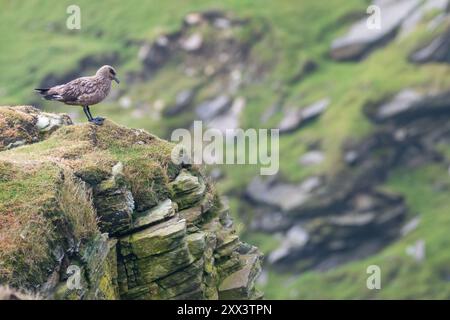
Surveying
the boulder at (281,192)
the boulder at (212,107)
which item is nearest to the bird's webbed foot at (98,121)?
the boulder at (281,192)

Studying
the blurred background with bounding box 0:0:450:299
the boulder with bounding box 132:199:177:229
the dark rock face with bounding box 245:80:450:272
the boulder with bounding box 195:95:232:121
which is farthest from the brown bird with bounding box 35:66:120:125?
the boulder with bounding box 195:95:232:121

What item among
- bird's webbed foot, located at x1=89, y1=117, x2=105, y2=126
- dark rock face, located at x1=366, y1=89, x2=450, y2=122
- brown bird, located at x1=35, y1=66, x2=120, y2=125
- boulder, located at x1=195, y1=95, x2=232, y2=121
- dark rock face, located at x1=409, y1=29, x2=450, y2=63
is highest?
dark rock face, located at x1=409, y1=29, x2=450, y2=63

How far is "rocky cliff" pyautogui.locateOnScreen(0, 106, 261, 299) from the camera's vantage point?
26547mm

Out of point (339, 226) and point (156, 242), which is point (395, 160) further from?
point (156, 242)

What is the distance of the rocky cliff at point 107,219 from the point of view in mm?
26547

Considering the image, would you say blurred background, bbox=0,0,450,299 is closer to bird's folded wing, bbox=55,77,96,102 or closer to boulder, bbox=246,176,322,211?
boulder, bbox=246,176,322,211

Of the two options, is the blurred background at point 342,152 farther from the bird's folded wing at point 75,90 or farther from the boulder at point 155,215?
the boulder at point 155,215

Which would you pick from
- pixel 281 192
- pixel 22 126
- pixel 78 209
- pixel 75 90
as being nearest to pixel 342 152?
pixel 281 192

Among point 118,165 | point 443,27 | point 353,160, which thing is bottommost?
point 118,165

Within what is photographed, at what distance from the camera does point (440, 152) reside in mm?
170000

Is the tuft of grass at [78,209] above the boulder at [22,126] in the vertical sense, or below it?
below

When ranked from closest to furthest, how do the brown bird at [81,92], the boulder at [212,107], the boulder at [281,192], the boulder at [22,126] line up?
1. the brown bird at [81,92]
2. the boulder at [22,126]
3. the boulder at [281,192]
4. the boulder at [212,107]
